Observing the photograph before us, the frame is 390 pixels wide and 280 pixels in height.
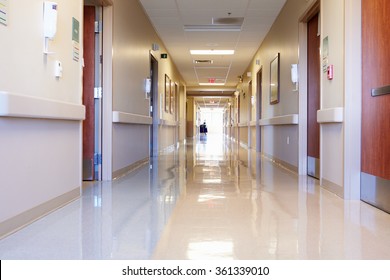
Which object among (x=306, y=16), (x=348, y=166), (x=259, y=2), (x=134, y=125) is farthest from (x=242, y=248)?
(x=259, y=2)

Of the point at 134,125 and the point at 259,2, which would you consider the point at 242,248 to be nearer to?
the point at 134,125

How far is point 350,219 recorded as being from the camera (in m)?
3.52

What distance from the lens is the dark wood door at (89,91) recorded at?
6004 mm

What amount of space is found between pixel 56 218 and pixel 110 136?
263cm

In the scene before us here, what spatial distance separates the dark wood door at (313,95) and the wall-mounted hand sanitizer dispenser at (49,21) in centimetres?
405

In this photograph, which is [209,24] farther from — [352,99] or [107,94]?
[352,99]

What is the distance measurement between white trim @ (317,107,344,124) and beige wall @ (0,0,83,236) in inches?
113

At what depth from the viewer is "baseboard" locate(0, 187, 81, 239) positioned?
116 inches

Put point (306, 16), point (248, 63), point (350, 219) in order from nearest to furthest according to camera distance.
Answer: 1. point (350, 219)
2. point (306, 16)
3. point (248, 63)

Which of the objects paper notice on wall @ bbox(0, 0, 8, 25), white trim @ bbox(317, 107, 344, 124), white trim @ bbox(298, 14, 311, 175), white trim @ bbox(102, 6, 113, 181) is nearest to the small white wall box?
paper notice on wall @ bbox(0, 0, 8, 25)

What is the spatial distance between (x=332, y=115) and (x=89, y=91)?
3.52m

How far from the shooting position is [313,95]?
256 inches

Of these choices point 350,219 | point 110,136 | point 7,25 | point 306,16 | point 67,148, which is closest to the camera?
point 7,25

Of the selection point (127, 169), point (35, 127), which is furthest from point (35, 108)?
point (127, 169)
